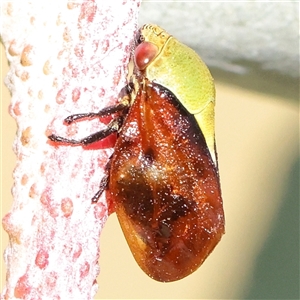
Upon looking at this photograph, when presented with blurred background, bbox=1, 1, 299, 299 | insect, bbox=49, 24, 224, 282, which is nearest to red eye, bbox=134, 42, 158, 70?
insect, bbox=49, 24, 224, 282

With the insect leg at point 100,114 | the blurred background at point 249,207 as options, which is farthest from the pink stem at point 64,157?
the blurred background at point 249,207

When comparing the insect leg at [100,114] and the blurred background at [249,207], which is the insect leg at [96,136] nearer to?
the insect leg at [100,114]

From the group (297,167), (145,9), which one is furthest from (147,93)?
(297,167)

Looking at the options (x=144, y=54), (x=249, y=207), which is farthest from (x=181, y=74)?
(x=249, y=207)

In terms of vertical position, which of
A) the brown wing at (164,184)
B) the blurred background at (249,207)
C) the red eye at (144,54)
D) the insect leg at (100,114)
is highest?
the red eye at (144,54)

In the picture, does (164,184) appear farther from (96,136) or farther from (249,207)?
(249,207)

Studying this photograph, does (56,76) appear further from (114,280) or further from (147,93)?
(114,280)

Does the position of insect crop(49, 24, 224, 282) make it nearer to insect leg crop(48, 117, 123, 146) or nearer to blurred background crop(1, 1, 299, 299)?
insect leg crop(48, 117, 123, 146)
